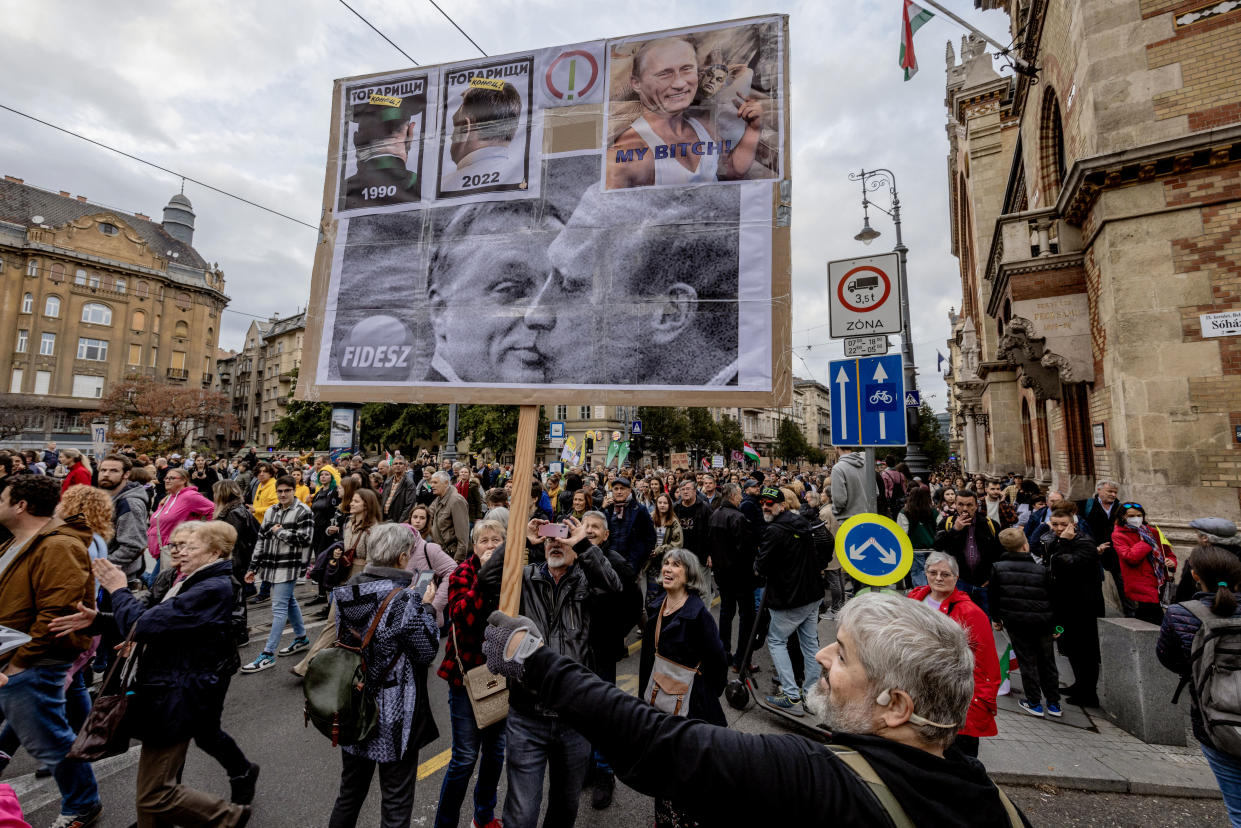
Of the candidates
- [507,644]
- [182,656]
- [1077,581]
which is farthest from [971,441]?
[182,656]

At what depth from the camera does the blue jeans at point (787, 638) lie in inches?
203

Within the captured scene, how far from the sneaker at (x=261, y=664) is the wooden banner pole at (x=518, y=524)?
487 centimetres

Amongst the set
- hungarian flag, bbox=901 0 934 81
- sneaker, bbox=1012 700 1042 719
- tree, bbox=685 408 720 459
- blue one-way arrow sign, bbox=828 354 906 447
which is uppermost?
hungarian flag, bbox=901 0 934 81

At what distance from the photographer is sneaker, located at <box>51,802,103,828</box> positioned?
123 inches

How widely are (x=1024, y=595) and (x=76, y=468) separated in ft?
40.3

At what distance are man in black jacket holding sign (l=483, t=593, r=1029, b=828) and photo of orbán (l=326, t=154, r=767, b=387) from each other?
1.37 metres

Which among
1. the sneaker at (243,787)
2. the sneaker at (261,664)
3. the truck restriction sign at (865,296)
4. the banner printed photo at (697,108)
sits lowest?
the sneaker at (261,664)

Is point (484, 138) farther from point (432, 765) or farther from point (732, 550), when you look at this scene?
point (732, 550)

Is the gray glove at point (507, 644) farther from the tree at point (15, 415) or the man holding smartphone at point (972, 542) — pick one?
the tree at point (15, 415)

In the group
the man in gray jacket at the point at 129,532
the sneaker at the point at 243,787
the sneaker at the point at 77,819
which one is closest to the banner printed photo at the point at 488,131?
the sneaker at the point at 243,787

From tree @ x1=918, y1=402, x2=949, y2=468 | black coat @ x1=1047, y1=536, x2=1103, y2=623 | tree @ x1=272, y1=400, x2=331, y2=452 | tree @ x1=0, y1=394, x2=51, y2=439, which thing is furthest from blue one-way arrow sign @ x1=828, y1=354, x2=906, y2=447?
tree @ x1=272, y1=400, x2=331, y2=452

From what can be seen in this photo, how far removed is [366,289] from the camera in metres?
3.15

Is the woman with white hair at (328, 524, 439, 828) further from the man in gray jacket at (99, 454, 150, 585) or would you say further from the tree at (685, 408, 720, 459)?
the tree at (685, 408, 720, 459)

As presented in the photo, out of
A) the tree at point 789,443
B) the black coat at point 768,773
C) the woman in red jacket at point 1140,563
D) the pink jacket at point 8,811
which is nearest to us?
the black coat at point 768,773
